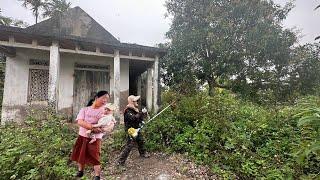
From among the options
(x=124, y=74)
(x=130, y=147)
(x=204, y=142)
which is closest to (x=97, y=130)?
(x=130, y=147)

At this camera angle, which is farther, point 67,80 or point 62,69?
point 67,80

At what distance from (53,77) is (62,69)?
1.65 m

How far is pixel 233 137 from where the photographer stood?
715 cm

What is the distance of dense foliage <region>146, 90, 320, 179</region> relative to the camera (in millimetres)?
6215

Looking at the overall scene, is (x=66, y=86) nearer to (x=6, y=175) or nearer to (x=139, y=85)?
(x=139, y=85)

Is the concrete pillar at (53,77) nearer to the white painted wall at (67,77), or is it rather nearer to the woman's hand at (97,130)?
the white painted wall at (67,77)

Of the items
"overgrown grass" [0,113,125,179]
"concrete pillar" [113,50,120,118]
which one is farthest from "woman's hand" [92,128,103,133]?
"concrete pillar" [113,50,120,118]

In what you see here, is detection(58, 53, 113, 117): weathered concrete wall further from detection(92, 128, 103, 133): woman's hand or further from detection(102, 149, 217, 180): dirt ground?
detection(92, 128, 103, 133): woman's hand

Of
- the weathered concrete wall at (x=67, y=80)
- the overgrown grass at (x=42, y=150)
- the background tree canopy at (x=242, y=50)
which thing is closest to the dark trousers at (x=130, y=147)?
the overgrown grass at (x=42, y=150)

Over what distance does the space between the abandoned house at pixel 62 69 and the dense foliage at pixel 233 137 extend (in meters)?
3.30

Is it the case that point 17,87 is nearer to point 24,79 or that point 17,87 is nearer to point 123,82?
point 24,79

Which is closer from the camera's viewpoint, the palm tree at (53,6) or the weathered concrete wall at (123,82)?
the weathered concrete wall at (123,82)

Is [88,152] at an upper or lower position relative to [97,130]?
lower

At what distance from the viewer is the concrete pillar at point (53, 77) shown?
387 inches
